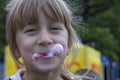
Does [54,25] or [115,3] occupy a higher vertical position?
[54,25]

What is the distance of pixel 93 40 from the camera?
2164 centimetres

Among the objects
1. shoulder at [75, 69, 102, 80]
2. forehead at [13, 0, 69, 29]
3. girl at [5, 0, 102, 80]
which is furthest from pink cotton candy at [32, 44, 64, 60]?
shoulder at [75, 69, 102, 80]

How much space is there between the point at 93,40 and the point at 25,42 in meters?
19.6

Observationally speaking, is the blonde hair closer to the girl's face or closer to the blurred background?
the girl's face

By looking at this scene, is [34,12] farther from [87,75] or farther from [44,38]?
[87,75]

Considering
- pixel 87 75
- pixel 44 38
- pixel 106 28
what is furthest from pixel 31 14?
pixel 106 28

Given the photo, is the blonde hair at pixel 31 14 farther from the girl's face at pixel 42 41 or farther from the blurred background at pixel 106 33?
the blurred background at pixel 106 33

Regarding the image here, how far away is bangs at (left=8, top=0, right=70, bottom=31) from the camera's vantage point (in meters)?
2.15

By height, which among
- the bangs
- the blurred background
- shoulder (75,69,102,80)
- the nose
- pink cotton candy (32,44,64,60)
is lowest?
the blurred background

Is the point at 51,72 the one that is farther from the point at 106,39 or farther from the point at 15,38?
the point at 106,39

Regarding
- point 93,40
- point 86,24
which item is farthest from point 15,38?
point 93,40

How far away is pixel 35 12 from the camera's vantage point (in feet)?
7.08

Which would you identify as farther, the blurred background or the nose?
the blurred background

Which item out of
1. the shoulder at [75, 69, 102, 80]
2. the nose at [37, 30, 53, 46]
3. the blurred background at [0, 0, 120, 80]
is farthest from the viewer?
the blurred background at [0, 0, 120, 80]
